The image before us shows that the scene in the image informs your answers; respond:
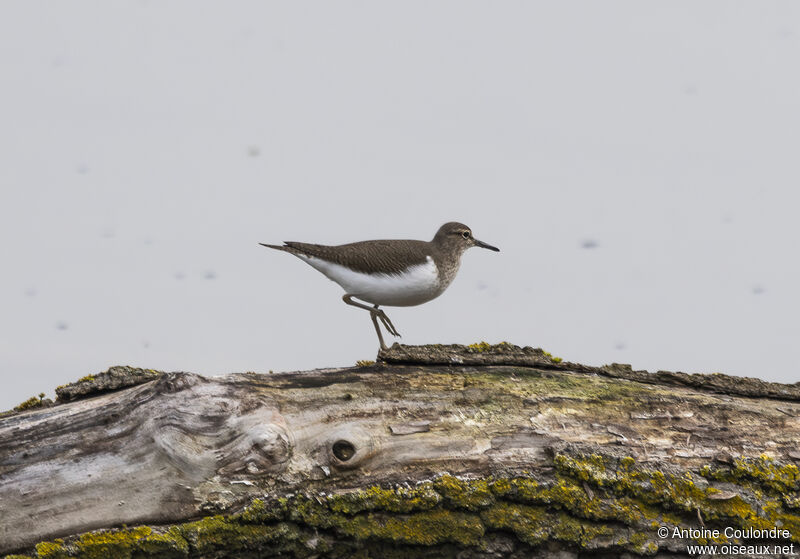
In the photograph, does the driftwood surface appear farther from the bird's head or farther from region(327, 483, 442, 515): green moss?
the bird's head

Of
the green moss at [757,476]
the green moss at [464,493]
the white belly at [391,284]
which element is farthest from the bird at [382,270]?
the green moss at [757,476]

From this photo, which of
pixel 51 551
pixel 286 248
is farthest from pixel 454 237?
pixel 51 551

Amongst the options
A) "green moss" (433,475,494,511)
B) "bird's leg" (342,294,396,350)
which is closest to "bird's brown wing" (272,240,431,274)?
"bird's leg" (342,294,396,350)

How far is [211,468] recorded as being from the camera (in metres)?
6.24

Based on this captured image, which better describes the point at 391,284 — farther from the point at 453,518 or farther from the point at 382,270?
the point at 453,518

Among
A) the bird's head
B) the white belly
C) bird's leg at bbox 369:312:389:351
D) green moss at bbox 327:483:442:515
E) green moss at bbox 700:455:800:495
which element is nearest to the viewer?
green moss at bbox 327:483:442:515

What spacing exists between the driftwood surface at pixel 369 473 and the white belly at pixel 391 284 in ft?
7.92

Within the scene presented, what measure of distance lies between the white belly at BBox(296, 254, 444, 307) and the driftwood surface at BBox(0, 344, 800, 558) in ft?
7.92

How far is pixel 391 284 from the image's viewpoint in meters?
9.13

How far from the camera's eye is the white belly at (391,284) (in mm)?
9148

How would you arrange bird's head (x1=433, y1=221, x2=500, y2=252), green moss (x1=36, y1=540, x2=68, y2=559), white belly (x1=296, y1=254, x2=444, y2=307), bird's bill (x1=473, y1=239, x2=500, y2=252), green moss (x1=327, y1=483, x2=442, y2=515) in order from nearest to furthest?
green moss (x1=36, y1=540, x2=68, y2=559) → green moss (x1=327, y1=483, x2=442, y2=515) → white belly (x1=296, y1=254, x2=444, y2=307) → bird's head (x1=433, y1=221, x2=500, y2=252) → bird's bill (x1=473, y1=239, x2=500, y2=252)

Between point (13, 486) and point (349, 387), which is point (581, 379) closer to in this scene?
point (349, 387)

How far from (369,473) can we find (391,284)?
3081 mm

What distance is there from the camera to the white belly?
30.0 ft
